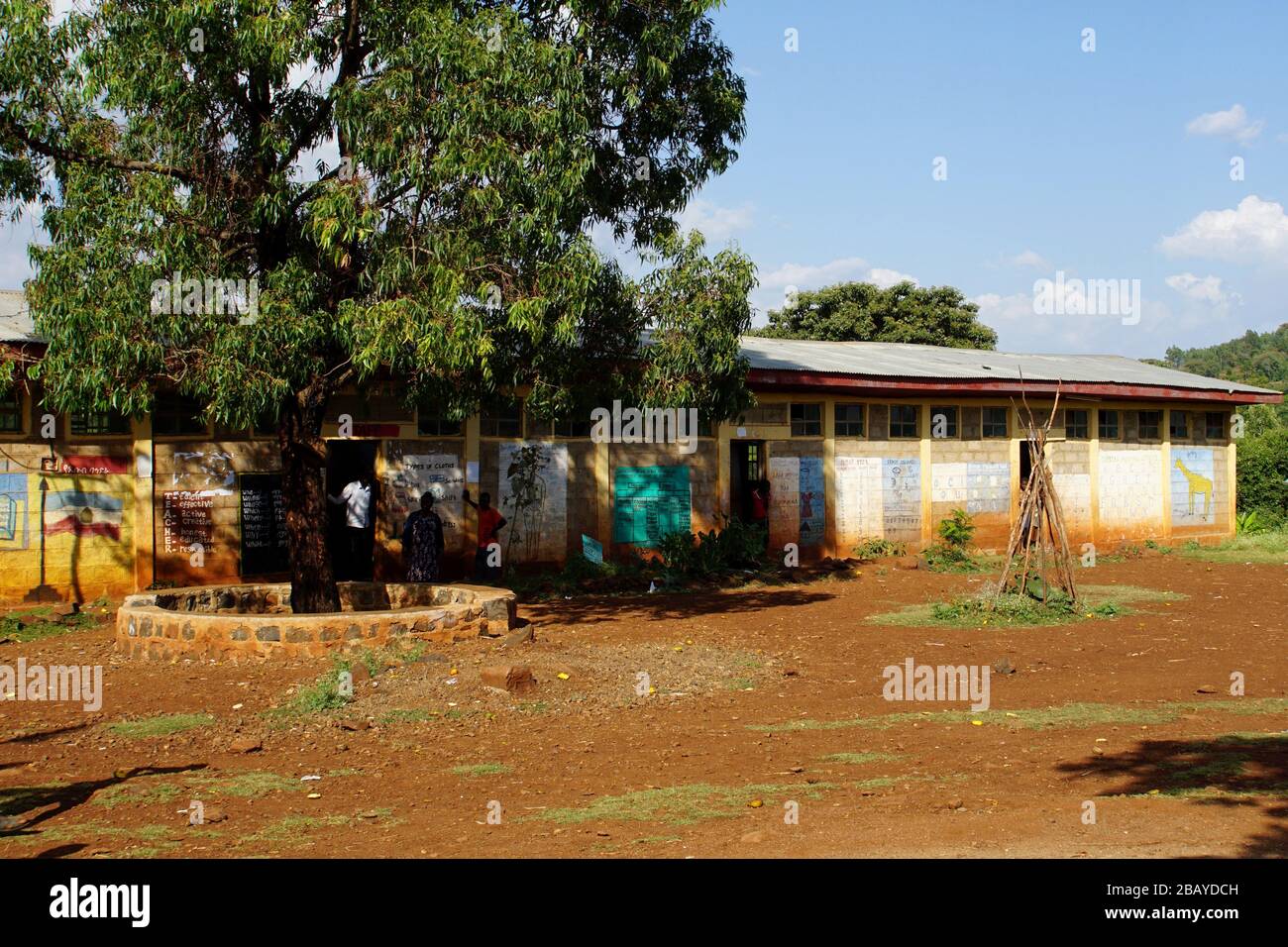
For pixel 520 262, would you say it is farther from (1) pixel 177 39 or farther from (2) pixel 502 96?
(1) pixel 177 39

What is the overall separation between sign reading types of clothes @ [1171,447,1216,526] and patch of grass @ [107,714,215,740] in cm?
2337

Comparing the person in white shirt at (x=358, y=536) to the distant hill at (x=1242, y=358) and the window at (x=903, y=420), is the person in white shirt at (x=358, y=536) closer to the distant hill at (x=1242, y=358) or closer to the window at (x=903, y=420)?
the window at (x=903, y=420)

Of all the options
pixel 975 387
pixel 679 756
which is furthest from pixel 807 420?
pixel 679 756

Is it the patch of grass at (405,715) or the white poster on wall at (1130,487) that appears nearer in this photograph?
the patch of grass at (405,715)

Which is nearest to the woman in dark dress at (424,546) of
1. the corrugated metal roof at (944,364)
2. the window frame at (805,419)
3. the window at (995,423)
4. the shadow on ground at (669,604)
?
the shadow on ground at (669,604)

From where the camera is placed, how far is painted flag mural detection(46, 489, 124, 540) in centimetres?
1491

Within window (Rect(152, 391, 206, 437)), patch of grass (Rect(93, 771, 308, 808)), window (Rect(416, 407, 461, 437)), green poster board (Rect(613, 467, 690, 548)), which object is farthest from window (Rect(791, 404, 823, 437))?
patch of grass (Rect(93, 771, 308, 808))

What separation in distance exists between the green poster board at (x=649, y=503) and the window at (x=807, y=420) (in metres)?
2.54

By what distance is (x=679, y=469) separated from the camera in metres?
20.0

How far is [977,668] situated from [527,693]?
442 centimetres

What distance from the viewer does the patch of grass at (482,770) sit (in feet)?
25.6

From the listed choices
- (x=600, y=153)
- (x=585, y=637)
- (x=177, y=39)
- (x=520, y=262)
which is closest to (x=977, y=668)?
(x=585, y=637)

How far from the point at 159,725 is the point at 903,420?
16428mm

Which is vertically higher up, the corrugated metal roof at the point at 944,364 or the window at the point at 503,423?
the corrugated metal roof at the point at 944,364
